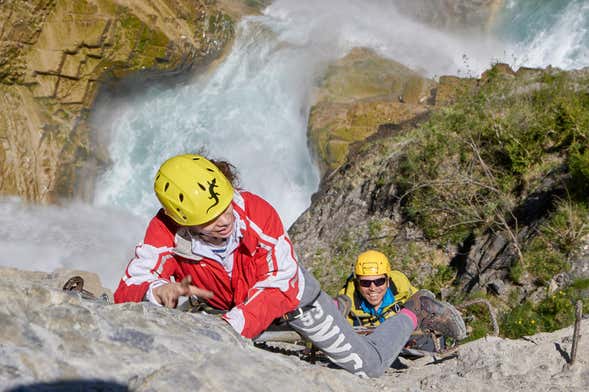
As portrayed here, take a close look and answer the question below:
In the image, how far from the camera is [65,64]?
16.2 meters

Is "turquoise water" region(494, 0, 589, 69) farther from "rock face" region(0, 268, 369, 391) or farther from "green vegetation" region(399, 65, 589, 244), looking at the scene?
"rock face" region(0, 268, 369, 391)

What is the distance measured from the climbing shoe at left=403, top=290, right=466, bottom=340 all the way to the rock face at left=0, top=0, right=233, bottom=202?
47.7ft

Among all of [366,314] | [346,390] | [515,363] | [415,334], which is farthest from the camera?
[366,314]

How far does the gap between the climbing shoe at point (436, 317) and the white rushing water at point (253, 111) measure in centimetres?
1094

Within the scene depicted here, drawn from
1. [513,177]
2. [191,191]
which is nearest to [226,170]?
[191,191]

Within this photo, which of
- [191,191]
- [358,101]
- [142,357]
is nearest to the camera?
[142,357]

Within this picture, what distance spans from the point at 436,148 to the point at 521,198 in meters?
1.72

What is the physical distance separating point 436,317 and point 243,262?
1.61 metres

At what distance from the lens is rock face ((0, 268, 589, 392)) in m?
1.96

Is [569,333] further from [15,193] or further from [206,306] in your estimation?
[15,193]

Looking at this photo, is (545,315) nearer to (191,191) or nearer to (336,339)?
(336,339)

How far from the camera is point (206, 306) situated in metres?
3.22

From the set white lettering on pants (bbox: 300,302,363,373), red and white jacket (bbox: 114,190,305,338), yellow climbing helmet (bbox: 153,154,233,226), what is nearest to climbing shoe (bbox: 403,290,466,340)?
white lettering on pants (bbox: 300,302,363,373)

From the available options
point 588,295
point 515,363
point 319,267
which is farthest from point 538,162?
point 515,363
